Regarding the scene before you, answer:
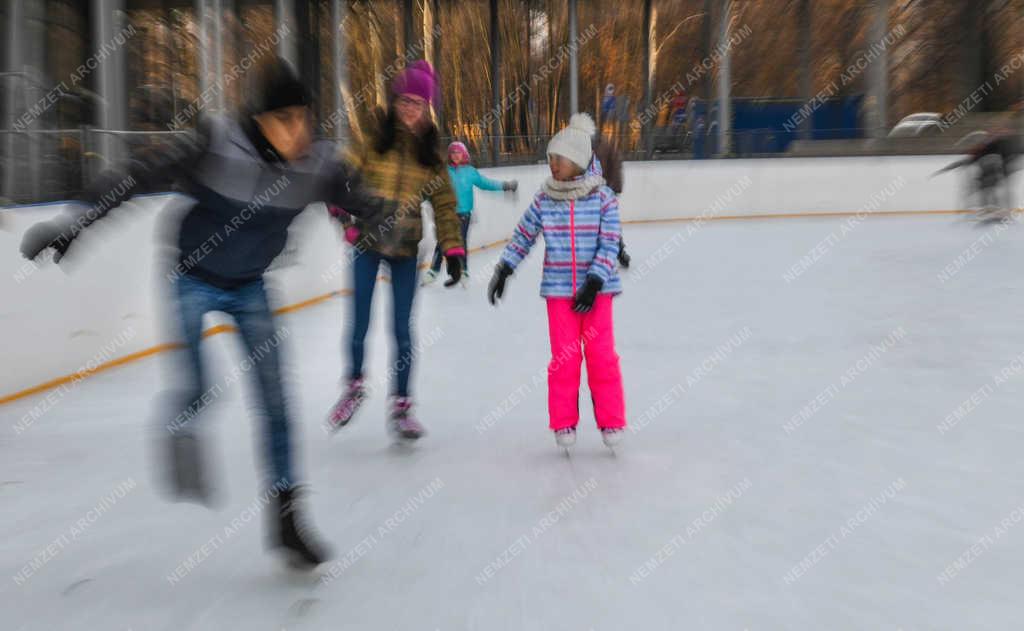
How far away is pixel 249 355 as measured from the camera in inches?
132

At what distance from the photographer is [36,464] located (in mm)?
4980

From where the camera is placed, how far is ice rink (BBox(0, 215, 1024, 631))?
10.5 ft

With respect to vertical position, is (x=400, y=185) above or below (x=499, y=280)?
above

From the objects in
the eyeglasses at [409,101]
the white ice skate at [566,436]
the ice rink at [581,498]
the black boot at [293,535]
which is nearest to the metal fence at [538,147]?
the ice rink at [581,498]

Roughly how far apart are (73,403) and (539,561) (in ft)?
11.9

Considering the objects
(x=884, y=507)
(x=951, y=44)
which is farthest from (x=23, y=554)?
(x=951, y=44)

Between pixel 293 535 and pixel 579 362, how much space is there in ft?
6.20

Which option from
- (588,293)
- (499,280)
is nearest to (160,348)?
(499,280)

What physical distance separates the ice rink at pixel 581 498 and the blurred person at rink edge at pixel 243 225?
13 centimetres

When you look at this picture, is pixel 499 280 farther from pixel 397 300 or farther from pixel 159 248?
pixel 159 248

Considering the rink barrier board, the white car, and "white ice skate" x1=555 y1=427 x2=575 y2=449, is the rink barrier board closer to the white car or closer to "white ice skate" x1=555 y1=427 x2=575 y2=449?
"white ice skate" x1=555 y1=427 x2=575 y2=449

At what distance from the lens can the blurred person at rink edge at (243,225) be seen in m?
3.09

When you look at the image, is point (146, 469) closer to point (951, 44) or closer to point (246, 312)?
point (246, 312)

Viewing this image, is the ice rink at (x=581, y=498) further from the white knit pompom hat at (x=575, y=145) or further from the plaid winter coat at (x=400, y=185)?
the white knit pompom hat at (x=575, y=145)
